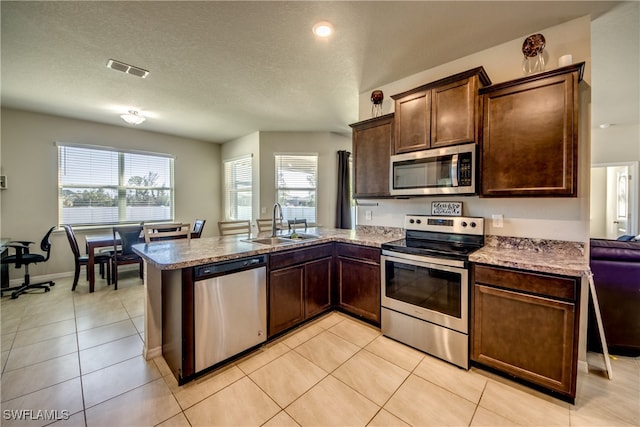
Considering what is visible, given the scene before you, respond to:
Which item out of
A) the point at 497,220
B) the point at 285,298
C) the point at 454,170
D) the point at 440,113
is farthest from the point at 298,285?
the point at 440,113

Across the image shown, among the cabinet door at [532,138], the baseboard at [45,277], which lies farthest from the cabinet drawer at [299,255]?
the baseboard at [45,277]

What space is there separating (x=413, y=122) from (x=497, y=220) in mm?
1203

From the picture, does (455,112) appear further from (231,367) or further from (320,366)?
(231,367)

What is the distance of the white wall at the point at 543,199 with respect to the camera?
2.01 meters

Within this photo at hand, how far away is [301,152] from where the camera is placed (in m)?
5.38

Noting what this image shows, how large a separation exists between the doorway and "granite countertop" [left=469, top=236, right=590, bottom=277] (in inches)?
179

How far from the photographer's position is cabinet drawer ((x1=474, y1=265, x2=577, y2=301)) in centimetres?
162

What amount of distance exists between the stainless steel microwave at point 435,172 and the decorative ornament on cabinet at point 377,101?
816mm

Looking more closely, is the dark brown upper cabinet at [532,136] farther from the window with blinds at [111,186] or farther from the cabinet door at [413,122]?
the window with blinds at [111,186]

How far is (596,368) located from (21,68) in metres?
6.05

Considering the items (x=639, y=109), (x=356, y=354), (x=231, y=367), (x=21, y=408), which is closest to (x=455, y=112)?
(x=356, y=354)

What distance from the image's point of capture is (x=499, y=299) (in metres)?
1.86

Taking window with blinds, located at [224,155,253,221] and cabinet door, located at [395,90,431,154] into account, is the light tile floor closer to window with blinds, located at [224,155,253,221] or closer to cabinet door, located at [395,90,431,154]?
cabinet door, located at [395,90,431,154]

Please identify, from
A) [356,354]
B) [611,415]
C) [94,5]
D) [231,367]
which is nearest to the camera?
[611,415]
